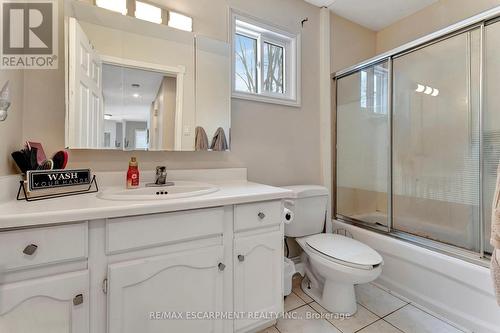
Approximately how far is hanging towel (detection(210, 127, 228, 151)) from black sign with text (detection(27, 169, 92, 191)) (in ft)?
2.38

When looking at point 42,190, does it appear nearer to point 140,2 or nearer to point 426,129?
point 140,2

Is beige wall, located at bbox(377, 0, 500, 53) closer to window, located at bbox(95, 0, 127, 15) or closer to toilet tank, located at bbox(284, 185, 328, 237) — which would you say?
toilet tank, located at bbox(284, 185, 328, 237)

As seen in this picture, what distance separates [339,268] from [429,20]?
91.7 inches

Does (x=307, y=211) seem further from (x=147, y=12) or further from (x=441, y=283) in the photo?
(x=147, y=12)

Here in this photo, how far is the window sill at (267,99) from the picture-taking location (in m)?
1.70

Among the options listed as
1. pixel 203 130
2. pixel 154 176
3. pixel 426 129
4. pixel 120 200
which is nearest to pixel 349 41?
pixel 426 129

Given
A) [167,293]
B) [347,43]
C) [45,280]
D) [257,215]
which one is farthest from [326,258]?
[347,43]

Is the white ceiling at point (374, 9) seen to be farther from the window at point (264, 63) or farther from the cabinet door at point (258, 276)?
the cabinet door at point (258, 276)

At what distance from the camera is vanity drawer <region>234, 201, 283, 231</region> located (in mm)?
1136

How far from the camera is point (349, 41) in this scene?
2297mm

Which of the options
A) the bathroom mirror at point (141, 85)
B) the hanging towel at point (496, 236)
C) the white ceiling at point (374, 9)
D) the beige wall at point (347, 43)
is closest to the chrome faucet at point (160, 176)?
the bathroom mirror at point (141, 85)

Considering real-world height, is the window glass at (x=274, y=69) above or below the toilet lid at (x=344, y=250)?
above

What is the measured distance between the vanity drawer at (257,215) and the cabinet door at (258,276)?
0.21 ft

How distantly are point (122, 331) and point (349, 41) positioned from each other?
2.77m
